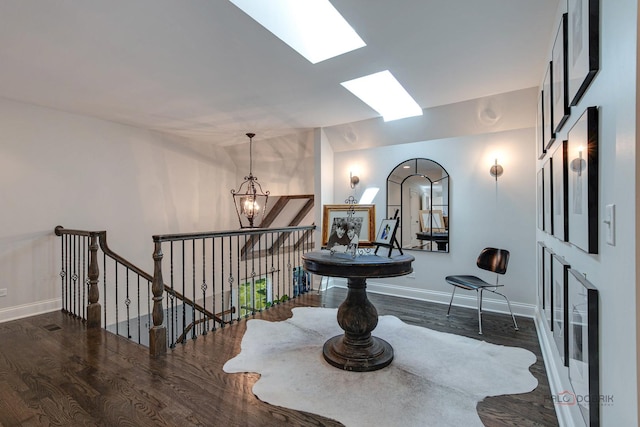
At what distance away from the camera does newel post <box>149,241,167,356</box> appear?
2.61 metres

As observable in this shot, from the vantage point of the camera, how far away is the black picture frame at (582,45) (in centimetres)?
117

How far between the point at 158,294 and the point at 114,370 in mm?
615

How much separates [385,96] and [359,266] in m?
2.63

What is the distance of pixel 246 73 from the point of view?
9.73 ft

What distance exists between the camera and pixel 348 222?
273cm

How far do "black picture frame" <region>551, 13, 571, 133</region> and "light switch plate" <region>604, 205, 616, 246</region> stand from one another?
2.94 feet

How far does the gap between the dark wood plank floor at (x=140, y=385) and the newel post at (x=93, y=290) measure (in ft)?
0.46

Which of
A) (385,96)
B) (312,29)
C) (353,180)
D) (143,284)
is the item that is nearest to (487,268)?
(353,180)

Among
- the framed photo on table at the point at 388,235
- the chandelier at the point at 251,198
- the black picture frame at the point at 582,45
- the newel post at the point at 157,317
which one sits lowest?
the newel post at the point at 157,317

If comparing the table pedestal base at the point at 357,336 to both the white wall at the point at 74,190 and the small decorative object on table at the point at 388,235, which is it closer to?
the small decorative object on table at the point at 388,235

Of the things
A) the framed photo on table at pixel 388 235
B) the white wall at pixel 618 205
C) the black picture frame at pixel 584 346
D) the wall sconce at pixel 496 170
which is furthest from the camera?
the wall sconce at pixel 496 170

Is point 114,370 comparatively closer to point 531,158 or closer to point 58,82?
point 58,82

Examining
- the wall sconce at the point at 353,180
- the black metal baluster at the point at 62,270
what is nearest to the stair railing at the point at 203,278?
the wall sconce at the point at 353,180

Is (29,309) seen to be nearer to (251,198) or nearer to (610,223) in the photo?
(251,198)
